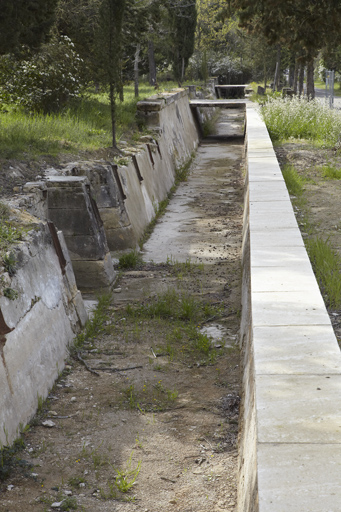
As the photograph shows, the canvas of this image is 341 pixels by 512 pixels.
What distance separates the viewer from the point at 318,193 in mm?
8844

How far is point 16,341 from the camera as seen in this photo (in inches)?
168

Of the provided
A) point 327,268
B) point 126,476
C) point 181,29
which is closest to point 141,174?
point 327,268

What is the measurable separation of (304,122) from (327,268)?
397 inches

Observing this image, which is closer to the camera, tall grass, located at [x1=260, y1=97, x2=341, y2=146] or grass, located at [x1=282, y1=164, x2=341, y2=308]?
grass, located at [x1=282, y1=164, x2=341, y2=308]

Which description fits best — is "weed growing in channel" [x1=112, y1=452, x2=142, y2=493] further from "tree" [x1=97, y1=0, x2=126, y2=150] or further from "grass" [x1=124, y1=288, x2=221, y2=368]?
"tree" [x1=97, y1=0, x2=126, y2=150]

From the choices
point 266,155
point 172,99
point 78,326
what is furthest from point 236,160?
point 78,326

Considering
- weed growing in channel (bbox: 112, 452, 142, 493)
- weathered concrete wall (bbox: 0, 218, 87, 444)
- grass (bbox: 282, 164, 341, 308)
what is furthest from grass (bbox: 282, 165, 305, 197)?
weed growing in channel (bbox: 112, 452, 142, 493)

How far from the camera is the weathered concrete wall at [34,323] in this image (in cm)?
407

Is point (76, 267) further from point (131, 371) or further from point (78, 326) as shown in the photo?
point (131, 371)

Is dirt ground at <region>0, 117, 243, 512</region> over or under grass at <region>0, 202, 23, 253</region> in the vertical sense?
under

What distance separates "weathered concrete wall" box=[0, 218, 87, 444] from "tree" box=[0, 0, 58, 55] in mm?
4680

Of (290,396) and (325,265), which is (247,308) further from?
(290,396)

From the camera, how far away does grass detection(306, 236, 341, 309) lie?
465 centimetres

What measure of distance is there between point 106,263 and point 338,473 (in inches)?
231
